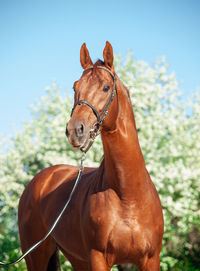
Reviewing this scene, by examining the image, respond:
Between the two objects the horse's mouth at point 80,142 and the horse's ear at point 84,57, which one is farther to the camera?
the horse's ear at point 84,57

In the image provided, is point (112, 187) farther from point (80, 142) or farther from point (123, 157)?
point (80, 142)

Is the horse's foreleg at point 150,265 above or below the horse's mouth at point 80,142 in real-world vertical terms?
below

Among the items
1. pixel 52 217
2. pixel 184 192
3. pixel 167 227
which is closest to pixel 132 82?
pixel 184 192

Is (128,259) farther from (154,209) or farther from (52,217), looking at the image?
(52,217)

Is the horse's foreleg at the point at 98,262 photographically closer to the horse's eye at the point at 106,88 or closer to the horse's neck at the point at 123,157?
the horse's neck at the point at 123,157

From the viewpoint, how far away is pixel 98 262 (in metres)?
2.64

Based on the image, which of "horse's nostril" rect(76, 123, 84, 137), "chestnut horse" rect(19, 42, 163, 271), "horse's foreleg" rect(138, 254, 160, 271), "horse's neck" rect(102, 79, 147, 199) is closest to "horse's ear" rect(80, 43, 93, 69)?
"chestnut horse" rect(19, 42, 163, 271)

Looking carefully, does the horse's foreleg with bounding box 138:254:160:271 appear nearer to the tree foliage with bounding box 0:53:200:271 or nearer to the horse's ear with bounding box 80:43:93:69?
the horse's ear with bounding box 80:43:93:69

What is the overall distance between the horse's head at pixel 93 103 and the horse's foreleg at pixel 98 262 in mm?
907

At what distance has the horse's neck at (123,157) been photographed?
2.73 meters

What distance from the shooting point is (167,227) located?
22.2ft

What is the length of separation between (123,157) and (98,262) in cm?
85

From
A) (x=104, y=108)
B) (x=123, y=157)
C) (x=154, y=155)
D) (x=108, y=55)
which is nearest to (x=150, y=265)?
(x=123, y=157)

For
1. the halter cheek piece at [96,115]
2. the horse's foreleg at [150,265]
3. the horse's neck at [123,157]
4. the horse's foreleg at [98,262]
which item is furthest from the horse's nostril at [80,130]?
the horse's foreleg at [150,265]
